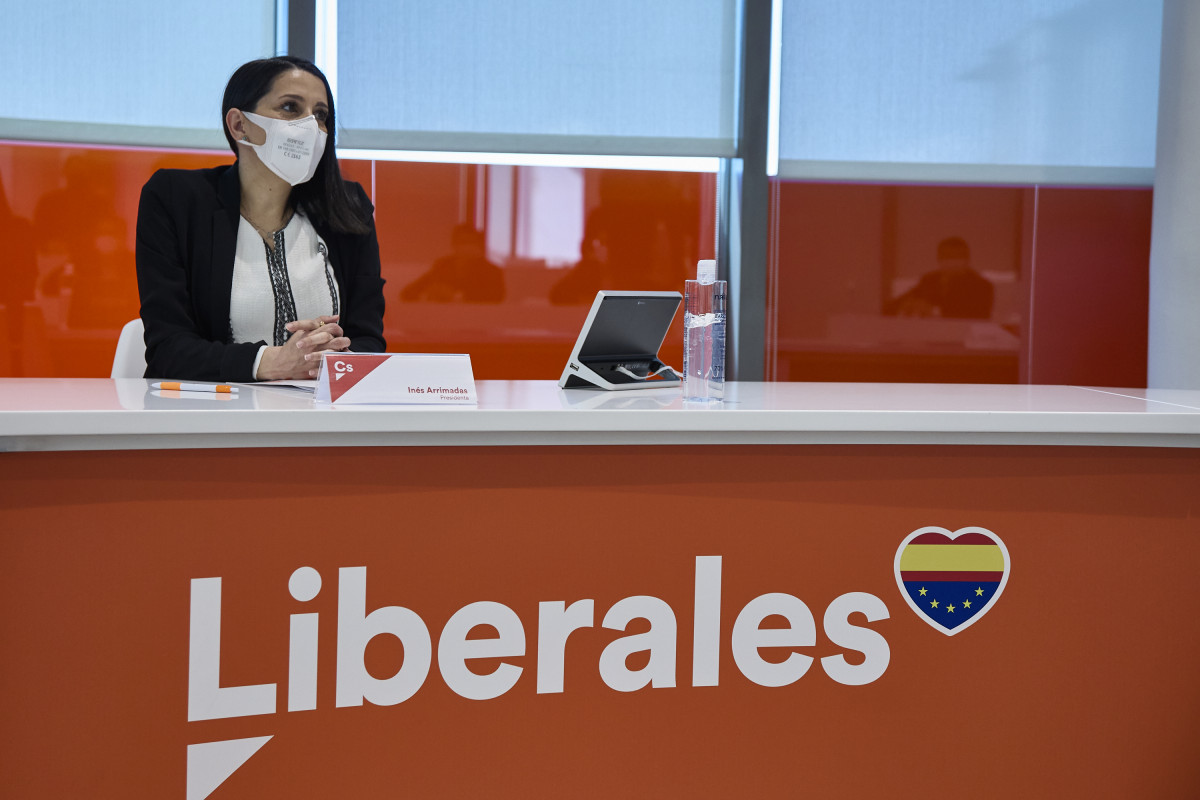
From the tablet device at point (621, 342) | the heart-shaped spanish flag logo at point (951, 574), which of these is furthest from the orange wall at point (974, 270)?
the heart-shaped spanish flag logo at point (951, 574)

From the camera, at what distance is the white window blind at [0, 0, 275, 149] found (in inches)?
124

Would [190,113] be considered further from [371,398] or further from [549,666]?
[549,666]

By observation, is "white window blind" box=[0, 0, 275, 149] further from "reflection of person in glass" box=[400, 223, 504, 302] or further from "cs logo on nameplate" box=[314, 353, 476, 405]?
"cs logo on nameplate" box=[314, 353, 476, 405]

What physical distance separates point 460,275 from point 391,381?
7.18ft

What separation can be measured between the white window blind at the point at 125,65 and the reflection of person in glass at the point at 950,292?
253 centimetres

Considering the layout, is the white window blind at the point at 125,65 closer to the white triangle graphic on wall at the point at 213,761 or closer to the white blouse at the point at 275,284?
the white blouse at the point at 275,284

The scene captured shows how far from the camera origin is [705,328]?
1634mm

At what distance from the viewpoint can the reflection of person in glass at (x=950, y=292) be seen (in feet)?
11.7

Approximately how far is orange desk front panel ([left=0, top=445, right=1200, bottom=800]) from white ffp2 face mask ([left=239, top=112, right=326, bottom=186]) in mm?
973

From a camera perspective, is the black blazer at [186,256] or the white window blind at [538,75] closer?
the black blazer at [186,256]

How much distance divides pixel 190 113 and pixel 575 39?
4.54 feet

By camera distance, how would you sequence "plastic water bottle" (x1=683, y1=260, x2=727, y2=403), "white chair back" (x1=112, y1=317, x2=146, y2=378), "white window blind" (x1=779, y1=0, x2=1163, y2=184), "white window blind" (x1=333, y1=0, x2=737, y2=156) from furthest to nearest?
"white window blind" (x1=779, y1=0, x2=1163, y2=184), "white window blind" (x1=333, y1=0, x2=737, y2=156), "white chair back" (x1=112, y1=317, x2=146, y2=378), "plastic water bottle" (x1=683, y1=260, x2=727, y2=403)

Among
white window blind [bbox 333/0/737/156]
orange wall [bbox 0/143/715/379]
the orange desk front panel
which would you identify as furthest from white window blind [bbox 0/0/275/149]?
the orange desk front panel

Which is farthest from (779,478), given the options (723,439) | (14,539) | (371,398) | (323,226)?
(323,226)
